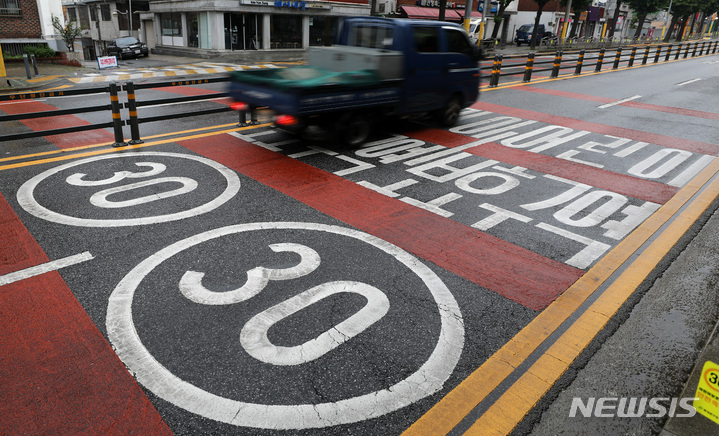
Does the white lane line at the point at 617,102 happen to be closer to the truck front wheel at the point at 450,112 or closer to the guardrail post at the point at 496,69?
the guardrail post at the point at 496,69

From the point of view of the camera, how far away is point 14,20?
2520cm

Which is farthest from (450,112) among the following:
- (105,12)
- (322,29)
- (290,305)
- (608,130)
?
(105,12)

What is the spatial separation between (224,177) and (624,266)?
5374 millimetres

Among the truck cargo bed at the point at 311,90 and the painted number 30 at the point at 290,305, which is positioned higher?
the truck cargo bed at the point at 311,90

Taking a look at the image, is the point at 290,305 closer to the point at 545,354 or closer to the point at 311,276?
the point at 311,276

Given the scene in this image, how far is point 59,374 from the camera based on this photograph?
10.4ft

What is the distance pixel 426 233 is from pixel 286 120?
322 cm

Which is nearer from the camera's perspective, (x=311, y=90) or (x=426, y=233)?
(x=426, y=233)

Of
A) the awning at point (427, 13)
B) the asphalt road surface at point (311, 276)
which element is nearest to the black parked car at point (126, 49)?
the awning at point (427, 13)

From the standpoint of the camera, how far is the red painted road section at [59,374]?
9.20 feet

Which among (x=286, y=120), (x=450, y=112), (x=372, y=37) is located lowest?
(x=450, y=112)

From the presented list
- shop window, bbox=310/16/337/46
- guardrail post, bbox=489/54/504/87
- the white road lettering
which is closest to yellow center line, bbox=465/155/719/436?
the white road lettering

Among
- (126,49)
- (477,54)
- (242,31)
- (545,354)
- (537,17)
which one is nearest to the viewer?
(545,354)

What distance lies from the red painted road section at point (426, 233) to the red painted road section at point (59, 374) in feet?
9.75
